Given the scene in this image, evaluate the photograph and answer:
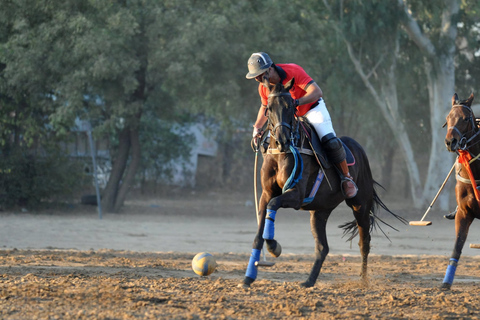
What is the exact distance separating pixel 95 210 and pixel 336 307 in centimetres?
1859

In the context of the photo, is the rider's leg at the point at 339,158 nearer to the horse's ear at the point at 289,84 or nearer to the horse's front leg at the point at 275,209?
the horse's front leg at the point at 275,209

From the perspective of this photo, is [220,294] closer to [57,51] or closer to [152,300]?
[152,300]

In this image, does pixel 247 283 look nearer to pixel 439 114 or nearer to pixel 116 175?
pixel 116 175

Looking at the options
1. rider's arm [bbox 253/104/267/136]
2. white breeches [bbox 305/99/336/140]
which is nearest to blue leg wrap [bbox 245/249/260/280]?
rider's arm [bbox 253/104/267/136]

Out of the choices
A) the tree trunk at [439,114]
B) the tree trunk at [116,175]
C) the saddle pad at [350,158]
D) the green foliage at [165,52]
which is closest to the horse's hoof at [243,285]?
the saddle pad at [350,158]

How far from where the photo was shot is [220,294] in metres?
6.87

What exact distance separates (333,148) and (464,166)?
1813mm

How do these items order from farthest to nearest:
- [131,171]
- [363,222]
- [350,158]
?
[131,171]
[363,222]
[350,158]

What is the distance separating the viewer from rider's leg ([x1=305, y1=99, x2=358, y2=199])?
27.0 ft

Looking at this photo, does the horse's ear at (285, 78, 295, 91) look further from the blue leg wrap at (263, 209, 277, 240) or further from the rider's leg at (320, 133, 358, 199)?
the blue leg wrap at (263, 209, 277, 240)

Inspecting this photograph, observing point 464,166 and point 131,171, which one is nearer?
point 464,166

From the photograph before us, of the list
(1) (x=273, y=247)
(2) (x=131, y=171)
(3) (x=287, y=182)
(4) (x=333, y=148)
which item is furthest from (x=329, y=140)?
(2) (x=131, y=171)

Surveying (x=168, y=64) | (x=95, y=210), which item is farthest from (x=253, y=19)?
(x=95, y=210)

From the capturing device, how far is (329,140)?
821cm
